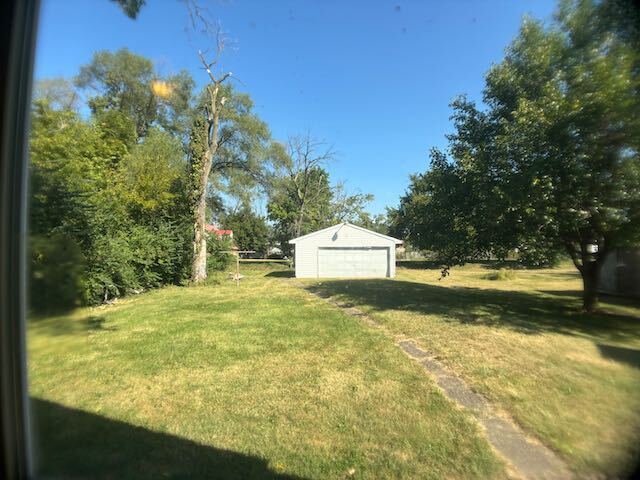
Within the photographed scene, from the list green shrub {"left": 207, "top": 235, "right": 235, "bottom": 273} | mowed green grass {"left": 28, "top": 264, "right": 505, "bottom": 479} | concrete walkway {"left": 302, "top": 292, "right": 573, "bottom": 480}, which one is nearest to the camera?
mowed green grass {"left": 28, "top": 264, "right": 505, "bottom": 479}

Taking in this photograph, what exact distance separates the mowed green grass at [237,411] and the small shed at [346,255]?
18.5 metres

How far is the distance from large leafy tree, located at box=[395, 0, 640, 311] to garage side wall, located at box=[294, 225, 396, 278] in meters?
12.6

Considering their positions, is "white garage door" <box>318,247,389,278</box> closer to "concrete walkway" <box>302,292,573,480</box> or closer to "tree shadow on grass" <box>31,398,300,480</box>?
"concrete walkway" <box>302,292,573,480</box>

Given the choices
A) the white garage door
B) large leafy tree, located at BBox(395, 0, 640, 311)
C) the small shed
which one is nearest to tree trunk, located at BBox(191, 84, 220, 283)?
the small shed

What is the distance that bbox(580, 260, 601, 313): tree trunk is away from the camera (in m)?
7.43

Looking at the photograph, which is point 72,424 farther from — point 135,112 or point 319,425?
point 135,112

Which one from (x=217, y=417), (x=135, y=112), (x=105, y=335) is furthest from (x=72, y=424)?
(x=135, y=112)

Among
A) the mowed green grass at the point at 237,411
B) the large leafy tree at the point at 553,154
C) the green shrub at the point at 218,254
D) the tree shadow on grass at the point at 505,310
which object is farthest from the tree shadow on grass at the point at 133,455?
the green shrub at the point at 218,254

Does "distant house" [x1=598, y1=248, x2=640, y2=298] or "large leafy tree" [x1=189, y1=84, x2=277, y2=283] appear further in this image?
"large leafy tree" [x1=189, y1=84, x2=277, y2=283]

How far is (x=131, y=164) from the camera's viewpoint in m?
16.7

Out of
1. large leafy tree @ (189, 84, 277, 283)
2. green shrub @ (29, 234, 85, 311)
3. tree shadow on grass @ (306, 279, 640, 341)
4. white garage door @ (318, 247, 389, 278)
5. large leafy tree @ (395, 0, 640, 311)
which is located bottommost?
tree shadow on grass @ (306, 279, 640, 341)

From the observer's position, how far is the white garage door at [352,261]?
81.3ft

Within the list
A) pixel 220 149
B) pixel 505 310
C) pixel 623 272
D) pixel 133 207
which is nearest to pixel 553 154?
pixel 623 272

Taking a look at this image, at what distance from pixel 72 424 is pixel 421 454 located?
2.66 m
